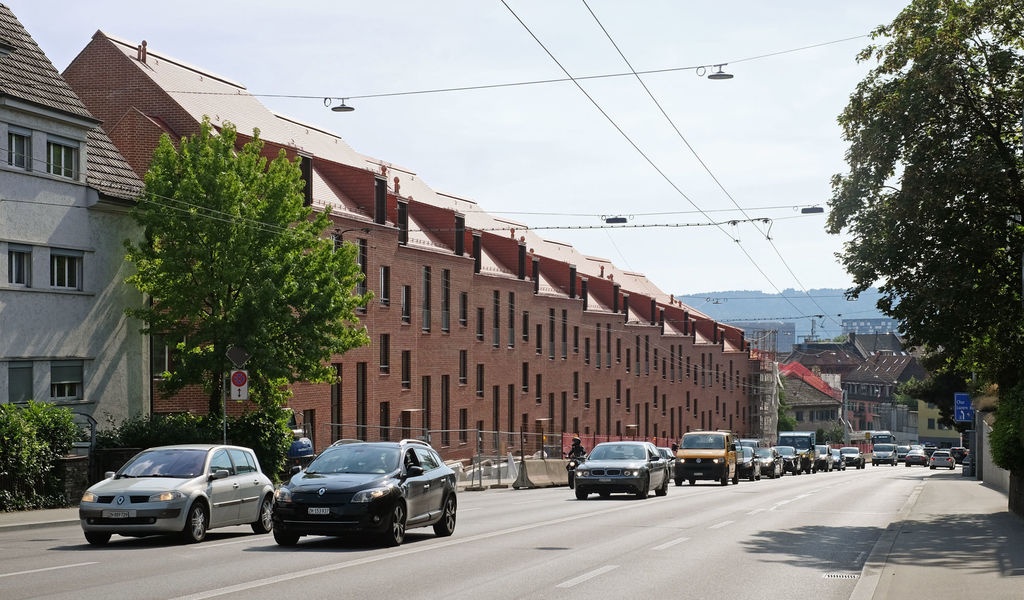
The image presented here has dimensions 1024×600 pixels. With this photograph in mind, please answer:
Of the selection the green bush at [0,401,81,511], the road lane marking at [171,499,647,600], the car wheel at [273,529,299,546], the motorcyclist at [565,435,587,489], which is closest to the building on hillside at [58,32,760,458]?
the motorcyclist at [565,435,587,489]

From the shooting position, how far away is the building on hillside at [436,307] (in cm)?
4547

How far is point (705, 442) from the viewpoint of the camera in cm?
4688

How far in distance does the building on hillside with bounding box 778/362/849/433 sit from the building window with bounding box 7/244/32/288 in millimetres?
122762

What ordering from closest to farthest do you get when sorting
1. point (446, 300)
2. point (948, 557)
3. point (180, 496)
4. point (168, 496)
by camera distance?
point (948, 557), point (168, 496), point (180, 496), point (446, 300)

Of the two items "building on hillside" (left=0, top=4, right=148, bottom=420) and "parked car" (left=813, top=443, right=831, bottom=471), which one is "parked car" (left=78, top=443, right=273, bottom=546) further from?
"parked car" (left=813, top=443, right=831, bottom=471)

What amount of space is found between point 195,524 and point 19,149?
690 inches

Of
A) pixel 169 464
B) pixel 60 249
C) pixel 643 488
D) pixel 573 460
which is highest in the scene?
pixel 60 249

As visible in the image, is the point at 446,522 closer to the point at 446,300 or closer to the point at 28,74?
the point at 28,74

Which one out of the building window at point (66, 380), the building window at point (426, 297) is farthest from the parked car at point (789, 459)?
the building window at point (66, 380)

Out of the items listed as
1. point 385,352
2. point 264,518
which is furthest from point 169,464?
point 385,352

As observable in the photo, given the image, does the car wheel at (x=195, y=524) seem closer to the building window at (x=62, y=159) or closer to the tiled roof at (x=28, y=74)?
the tiled roof at (x=28, y=74)

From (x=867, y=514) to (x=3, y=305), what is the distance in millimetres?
21232

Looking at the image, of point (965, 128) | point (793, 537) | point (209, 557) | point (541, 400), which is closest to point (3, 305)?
point (209, 557)

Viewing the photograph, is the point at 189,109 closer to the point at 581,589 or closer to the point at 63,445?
the point at 63,445
